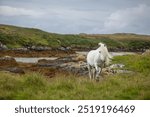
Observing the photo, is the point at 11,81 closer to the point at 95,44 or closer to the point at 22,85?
the point at 22,85

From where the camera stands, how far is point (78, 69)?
32.6 metres

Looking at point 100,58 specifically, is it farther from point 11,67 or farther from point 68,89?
point 11,67

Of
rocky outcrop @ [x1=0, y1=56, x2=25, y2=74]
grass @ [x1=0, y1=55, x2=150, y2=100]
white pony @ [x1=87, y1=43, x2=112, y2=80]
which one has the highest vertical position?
white pony @ [x1=87, y1=43, x2=112, y2=80]

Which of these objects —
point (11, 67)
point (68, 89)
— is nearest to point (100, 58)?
point (68, 89)

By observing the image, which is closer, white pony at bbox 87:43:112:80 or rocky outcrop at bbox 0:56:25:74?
white pony at bbox 87:43:112:80

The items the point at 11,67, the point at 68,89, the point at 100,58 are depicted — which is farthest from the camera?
the point at 11,67

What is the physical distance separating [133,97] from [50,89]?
3.17m

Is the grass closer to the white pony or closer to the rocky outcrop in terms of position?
the white pony

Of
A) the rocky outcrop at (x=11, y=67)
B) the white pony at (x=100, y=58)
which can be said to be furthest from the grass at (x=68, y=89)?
Answer: the rocky outcrop at (x=11, y=67)

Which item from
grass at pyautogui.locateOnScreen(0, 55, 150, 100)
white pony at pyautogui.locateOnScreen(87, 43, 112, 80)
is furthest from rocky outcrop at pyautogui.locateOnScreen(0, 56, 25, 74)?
grass at pyautogui.locateOnScreen(0, 55, 150, 100)

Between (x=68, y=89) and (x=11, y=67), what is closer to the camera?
(x=68, y=89)

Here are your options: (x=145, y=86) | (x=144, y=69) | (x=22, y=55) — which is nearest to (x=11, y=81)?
(x=145, y=86)

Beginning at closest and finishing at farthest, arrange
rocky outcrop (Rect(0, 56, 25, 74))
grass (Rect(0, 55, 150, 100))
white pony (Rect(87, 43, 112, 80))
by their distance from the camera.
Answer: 1. grass (Rect(0, 55, 150, 100))
2. white pony (Rect(87, 43, 112, 80))
3. rocky outcrop (Rect(0, 56, 25, 74))

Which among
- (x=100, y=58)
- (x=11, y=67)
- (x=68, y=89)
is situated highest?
(x=100, y=58)
